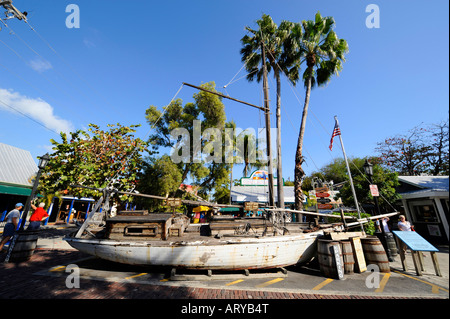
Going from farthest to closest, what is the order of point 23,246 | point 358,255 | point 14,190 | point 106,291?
point 14,190 < point 23,246 < point 358,255 < point 106,291

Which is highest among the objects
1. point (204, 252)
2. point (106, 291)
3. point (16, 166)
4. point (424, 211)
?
point (16, 166)

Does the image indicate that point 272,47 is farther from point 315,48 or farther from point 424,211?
point 424,211

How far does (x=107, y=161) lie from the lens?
1023cm

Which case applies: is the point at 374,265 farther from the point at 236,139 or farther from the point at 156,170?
the point at 236,139

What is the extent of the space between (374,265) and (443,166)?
25.8m

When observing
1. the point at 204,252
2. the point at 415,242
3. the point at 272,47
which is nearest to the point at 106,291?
the point at 204,252

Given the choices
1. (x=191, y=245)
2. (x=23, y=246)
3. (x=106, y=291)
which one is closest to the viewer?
(x=106, y=291)

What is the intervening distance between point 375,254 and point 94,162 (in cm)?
1358

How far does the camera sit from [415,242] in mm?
4906

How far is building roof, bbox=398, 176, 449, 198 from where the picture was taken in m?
10.2

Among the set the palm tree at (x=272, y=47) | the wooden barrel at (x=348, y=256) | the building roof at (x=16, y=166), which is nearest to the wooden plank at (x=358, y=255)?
the wooden barrel at (x=348, y=256)

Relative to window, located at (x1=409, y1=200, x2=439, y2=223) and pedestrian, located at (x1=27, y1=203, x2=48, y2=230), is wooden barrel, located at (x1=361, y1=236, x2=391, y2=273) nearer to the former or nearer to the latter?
window, located at (x1=409, y1=200, x2=439, y2=223)

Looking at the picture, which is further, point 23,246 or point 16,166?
point 16,166
